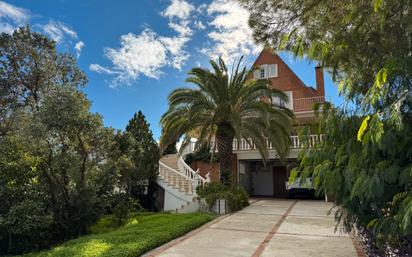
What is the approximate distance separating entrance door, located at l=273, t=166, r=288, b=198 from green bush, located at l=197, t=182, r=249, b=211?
949 centimetres

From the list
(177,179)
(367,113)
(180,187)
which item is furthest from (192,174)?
(367,113)

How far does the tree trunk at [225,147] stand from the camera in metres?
14.7

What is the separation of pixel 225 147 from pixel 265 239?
6.79 meters

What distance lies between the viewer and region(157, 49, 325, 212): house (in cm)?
1568

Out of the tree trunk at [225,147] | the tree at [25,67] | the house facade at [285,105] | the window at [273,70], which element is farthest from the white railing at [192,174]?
the window at [273,70]

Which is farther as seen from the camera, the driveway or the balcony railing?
the balcony railing

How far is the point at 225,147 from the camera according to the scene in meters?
14.8

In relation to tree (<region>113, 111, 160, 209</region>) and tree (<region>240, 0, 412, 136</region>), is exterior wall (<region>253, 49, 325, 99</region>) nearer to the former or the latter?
tree (<region>113, 111, 160, 209</region>)

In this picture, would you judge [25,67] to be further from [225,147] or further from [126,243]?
[126,243]

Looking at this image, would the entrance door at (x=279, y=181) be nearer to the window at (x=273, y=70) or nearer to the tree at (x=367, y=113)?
the window at (x=273, y=70)

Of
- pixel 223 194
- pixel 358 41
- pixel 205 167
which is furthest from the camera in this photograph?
pixel 205 167

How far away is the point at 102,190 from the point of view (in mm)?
11953

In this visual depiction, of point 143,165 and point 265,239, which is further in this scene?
point 143,165

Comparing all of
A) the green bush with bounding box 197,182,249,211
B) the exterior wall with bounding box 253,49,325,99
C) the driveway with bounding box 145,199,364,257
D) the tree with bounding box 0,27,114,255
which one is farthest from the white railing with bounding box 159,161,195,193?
the exterior wall with bounding box 253,49,325,99
